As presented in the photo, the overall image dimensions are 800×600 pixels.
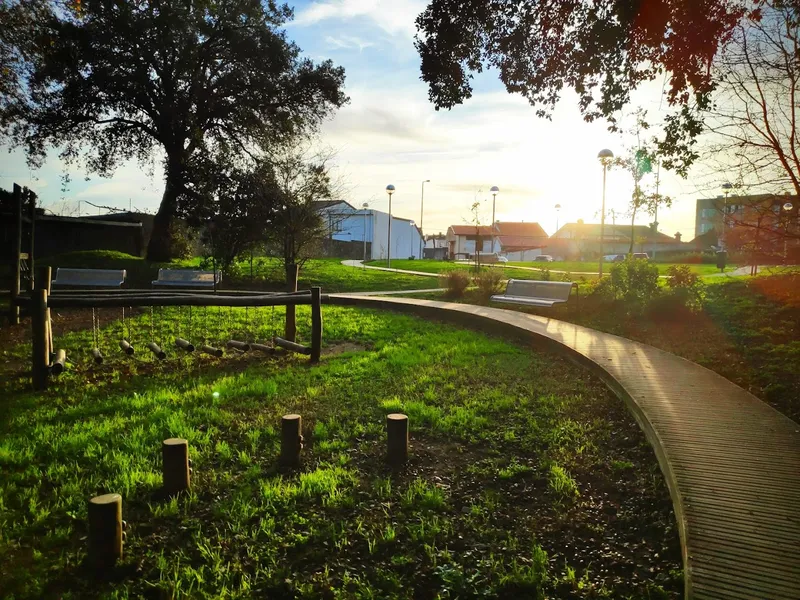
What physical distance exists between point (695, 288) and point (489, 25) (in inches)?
276

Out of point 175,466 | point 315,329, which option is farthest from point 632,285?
point 175,466

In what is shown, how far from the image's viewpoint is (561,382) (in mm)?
6828

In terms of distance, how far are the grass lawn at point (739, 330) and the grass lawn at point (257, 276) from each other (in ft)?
24.8

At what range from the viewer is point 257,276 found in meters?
19.6

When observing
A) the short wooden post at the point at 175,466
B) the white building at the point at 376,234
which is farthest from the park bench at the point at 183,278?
the white building at the point at 376,234

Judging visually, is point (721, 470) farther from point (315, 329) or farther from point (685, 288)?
point (685, 288)

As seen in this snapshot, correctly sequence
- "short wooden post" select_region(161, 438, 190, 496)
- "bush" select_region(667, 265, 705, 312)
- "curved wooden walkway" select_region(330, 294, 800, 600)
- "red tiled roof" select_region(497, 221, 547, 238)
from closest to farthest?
1. "curved wooden walkway" select_region(330, 294, 800, 600)
2. "short wooden post" select_region(161, 438, 190, 496)
3. "bush" select_region(667, 265, 705, 312)
4. "red tiled roof" select_region(497, 221, 547, 238)

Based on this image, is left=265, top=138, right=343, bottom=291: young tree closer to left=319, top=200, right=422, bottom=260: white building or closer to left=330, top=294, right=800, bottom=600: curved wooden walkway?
left=330, top=294, right=800, bottom=600: curved wooden walkway

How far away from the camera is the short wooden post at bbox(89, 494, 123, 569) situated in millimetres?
2951

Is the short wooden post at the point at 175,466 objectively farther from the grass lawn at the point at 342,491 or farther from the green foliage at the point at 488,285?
the green foliage at the point at 488,285

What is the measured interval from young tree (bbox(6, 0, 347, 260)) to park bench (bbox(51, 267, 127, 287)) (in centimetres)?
721

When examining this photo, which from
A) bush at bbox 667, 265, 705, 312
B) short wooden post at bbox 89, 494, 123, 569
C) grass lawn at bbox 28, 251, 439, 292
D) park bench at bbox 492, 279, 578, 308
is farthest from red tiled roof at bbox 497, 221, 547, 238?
short wooden post at bbox 89, 494, 123, 569

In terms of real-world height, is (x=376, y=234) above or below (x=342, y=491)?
above

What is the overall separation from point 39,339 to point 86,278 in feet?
27.8
